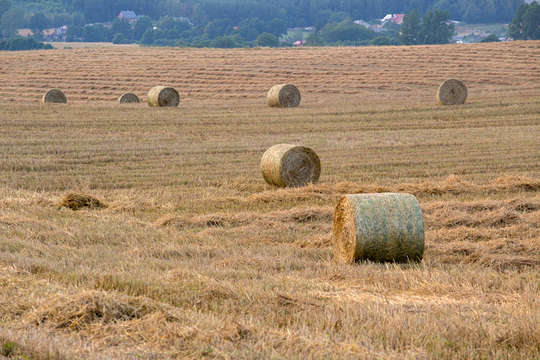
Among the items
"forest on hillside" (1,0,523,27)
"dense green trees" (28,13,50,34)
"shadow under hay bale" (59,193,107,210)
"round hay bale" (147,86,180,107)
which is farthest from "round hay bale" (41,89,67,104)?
"forest on hillside" (1,0,523,27)

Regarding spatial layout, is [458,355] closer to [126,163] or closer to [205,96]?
[126,163]

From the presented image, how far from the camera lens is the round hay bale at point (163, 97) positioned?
31448 mm

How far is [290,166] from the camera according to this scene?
48.1 feet

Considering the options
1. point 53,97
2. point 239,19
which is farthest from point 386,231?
point 239,19

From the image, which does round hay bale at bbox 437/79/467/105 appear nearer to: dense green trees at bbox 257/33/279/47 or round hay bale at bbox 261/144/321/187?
round hay bale at bbox 261/144/321/187

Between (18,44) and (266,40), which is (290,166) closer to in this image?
(18,44)

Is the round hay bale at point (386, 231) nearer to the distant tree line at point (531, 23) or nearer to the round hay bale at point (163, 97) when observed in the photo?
the round hay bale at point (163, 97)

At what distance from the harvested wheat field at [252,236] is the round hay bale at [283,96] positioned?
94.3 inches

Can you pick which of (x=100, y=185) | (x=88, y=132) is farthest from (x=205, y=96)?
(x=100, y=185)

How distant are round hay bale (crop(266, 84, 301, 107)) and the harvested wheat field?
7.86 ft

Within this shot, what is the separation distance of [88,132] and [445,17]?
86.2 metres

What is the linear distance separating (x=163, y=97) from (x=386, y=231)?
23.9 metres

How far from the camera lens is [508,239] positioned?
9641 millimetres

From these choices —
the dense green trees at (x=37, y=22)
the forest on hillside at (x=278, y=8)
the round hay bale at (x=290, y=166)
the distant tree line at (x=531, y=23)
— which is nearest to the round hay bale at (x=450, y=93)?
the round hay bale at (x=290, y=166)
